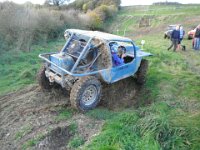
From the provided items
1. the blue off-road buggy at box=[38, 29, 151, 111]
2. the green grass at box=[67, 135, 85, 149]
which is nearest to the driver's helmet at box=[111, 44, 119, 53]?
the blue off-road buggy at box=[38, 29, 151, 111]

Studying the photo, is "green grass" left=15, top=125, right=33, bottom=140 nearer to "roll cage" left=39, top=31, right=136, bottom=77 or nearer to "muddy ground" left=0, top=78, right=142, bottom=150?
"muddy ground" left=0, top=78, right=142, bottom=150

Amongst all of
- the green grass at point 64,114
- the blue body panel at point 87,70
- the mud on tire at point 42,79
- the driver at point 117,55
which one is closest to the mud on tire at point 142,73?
the blue body panel at point 87,70

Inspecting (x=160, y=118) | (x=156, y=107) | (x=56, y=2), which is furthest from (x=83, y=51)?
(x=56, y=2)

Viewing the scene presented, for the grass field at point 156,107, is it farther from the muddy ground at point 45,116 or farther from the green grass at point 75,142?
the muddy ground at point 45,116

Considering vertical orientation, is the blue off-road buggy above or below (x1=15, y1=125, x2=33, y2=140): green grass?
above

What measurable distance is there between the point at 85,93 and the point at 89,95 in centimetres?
18

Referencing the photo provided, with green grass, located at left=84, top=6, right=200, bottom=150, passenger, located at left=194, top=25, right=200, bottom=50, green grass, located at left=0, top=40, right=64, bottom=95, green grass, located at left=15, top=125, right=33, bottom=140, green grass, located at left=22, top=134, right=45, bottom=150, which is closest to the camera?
green grass, located at left=84, top=6, right=200, bottom=150

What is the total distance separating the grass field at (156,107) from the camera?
5883 millimetres

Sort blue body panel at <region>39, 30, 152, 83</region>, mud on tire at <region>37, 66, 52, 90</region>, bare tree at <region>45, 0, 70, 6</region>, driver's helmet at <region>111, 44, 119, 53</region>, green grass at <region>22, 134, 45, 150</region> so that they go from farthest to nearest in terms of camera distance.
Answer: bare tree at <region>45, 0, 70, 6</region> → mud on tire at <region>37, 66, 52, 90</region> → driver's helmet at <region>111, 44, 119, 53</region> → blue body panel at <region>39, 30, 152, 83</region> → green grass at <region>22, 134, 45, 150</region>

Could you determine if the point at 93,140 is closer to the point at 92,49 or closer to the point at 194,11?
the point at 92,49

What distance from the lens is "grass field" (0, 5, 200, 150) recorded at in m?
5.88

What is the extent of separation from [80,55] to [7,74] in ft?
14.7

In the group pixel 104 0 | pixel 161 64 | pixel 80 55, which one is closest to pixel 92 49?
pixel 80 55

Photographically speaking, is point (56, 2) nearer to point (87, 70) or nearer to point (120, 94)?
point (120, 94)
